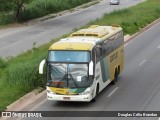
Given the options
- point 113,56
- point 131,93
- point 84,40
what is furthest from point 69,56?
point 113,56

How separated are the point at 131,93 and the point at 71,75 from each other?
407 cm

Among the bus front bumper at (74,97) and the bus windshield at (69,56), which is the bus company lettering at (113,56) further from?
the bus front bumper at (74,97)

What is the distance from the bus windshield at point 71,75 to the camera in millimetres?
19281

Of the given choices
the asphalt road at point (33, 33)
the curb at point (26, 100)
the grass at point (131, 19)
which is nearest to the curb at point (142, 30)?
the grass at point (131, 19)

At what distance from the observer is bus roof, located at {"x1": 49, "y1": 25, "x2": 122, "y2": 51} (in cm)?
1962

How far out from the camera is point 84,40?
20438 millimetres

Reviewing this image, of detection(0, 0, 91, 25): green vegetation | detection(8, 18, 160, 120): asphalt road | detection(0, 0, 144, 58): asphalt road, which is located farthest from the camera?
detection(0, 0, 91, 25): green vegetation

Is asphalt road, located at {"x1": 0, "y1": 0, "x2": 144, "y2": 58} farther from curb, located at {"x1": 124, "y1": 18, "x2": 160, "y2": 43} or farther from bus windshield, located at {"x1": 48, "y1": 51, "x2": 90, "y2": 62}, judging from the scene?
bus windshield, located at {"x1": 48, "y1": 51, "x2": 90, "y2": 62}

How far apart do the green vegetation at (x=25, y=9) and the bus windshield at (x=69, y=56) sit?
35.9 metres

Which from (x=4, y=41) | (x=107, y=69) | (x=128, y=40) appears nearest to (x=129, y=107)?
(x=107, y=69)

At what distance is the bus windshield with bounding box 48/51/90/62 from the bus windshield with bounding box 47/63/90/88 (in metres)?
0.21

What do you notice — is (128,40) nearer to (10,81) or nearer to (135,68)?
(135,68)

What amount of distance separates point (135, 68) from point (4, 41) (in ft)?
59.0

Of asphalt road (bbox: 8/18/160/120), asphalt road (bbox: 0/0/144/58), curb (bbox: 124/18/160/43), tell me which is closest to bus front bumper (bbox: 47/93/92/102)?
asphalt road (bbox: 8/18/160/120)
